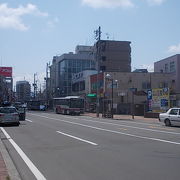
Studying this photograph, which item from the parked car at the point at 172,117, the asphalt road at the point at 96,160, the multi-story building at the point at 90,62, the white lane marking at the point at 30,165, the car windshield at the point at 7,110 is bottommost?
the white lane marking at the point at 30,165

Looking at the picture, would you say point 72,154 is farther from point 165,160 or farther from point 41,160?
point 165,160

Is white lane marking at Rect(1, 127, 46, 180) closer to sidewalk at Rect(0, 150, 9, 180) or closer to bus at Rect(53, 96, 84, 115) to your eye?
sidewalk at Rect(0, 150, 9, 180)

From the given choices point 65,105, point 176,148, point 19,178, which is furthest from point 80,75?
point 19,178

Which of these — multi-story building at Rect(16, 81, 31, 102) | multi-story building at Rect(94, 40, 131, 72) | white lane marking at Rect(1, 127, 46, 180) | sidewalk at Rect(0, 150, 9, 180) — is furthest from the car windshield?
multi-story building at Rect(16, 81, 31, 102)

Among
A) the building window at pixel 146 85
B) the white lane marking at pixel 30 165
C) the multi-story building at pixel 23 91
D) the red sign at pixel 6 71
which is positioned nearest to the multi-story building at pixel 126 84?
the building window at pixel 146 85

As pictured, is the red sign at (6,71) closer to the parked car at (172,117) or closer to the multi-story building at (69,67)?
the multi-story building at (69,67)

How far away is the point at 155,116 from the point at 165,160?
34325 mm

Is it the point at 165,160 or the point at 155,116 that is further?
the point at 155,116

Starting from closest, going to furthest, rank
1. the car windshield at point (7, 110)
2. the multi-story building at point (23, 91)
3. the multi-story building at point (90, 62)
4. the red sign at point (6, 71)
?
the car windshield at point (7, 110) < the red sign at point (6, 71) < the multi-story building at point (90, 62) < the multi-story building at point (23, 91)

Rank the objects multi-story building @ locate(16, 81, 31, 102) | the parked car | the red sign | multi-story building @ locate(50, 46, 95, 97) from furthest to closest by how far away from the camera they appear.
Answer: multi-story building @ locate(16, 81, 31, 102), multi-story building @ locate(50, 46, 95, 97), the red sign, the parked car

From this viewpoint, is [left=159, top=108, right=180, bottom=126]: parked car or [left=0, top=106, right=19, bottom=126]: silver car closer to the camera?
[left=159, top=108, right=180, bottom=126]: parked car

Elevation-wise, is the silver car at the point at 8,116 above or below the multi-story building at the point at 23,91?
below

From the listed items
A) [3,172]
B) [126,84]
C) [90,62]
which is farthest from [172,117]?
[90,62]

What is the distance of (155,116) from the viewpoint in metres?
45.7
